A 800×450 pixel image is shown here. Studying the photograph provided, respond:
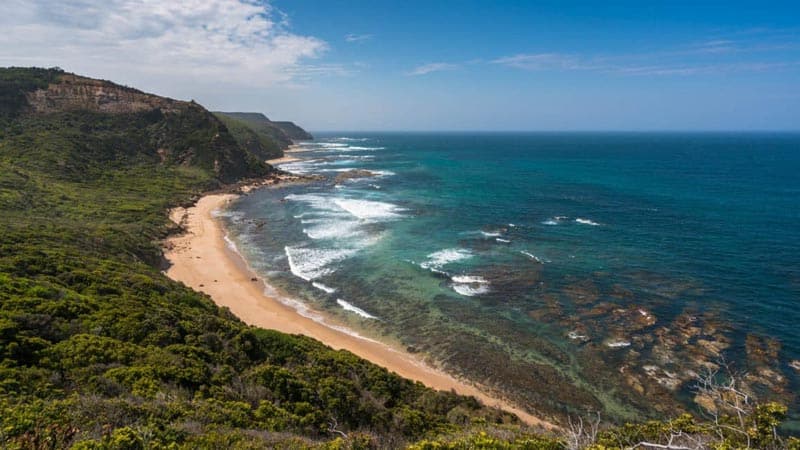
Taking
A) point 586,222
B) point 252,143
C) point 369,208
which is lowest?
point 369,208

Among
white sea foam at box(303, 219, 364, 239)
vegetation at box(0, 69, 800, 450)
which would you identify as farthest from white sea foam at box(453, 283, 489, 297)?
A: white sea foam at box(303, 219, 364, 239)

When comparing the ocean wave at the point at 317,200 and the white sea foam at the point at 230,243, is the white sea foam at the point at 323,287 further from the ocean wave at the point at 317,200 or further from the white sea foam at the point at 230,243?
the ocean wave at the point at 317,200

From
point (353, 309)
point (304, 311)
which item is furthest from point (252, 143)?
point (353, 309)

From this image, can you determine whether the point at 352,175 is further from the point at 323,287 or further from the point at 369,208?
the point at 323,287

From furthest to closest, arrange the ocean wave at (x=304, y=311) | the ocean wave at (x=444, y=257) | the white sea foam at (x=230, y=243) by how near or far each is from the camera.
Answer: the white sea foam at (x=230, y=243), the ocean wave at (x=444, y=257), the ocean wave at (x=304, y=311)

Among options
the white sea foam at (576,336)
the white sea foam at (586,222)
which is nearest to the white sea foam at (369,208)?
the white sea foam at (586,222)

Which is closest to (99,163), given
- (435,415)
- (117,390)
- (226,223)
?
(226,223)
